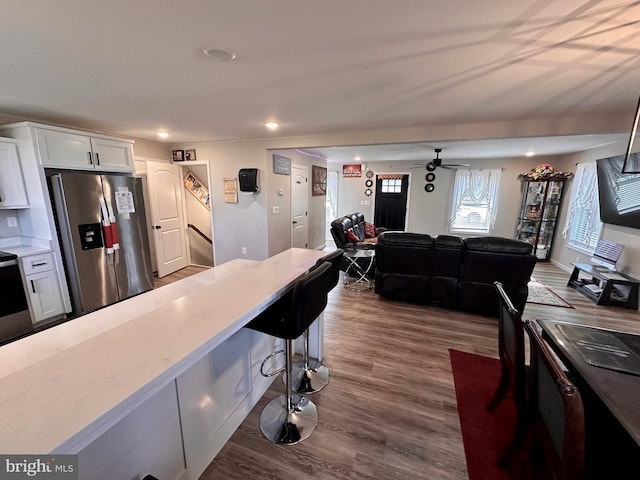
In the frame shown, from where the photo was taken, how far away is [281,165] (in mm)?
4793

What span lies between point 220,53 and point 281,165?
10.5ft

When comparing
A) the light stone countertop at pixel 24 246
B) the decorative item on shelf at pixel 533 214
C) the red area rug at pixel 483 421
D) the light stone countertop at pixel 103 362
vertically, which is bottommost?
the red area rug at pixel 483 421

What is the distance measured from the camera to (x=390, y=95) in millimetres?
2314

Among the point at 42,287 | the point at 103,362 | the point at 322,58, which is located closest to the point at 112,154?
the point at 42,287

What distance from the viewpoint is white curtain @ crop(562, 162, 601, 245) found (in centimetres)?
465

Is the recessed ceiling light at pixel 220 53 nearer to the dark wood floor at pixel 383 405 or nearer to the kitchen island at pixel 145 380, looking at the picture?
the kitchen island at pixel 145 380

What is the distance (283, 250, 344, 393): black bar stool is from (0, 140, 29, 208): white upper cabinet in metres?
3.52

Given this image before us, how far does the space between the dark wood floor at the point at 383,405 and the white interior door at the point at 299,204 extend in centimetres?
250

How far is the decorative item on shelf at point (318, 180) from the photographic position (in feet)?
20.4

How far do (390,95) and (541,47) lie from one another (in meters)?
1.05

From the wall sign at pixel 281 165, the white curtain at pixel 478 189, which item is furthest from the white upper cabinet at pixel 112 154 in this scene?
the white curtain at pixel 478 189

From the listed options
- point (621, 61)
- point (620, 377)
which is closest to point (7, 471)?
point (620, 377)

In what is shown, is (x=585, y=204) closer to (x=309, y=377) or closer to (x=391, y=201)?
(x=391, y=201)

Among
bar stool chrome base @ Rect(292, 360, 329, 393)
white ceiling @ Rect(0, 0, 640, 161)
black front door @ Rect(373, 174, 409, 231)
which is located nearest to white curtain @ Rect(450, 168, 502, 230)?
black front door @ Rect(373, 174, 409, 231)
